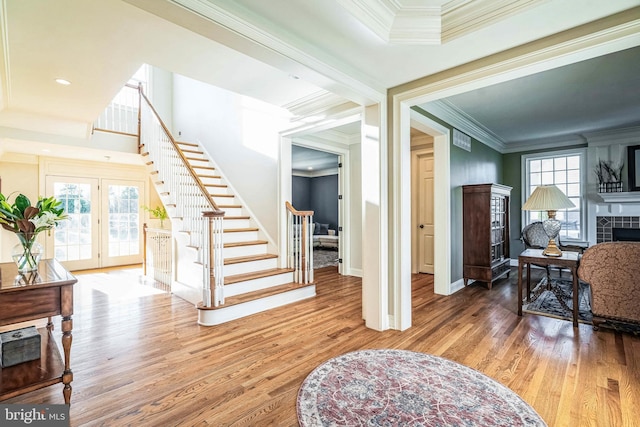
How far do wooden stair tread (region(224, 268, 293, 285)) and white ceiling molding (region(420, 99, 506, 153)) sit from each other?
2888mm

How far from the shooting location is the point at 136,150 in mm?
5797

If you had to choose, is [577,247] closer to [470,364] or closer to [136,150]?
[470,364]

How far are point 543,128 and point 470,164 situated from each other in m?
1.58

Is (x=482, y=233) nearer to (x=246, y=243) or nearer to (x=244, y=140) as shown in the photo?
(x=246, y=243)

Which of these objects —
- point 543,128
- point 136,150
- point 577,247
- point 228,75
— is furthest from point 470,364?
point 136,150

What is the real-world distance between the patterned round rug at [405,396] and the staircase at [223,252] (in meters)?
1.52

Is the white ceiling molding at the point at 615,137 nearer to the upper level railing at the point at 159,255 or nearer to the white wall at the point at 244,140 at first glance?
the white wall at the point at 244,140

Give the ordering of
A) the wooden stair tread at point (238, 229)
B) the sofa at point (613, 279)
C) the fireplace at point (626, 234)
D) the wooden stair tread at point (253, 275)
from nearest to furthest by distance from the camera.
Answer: the sofa at point (613, 279), the wooden stair tread at point (253, 275), the wooden stair tread at point (238, 229), the fireplace at point (626, 234)

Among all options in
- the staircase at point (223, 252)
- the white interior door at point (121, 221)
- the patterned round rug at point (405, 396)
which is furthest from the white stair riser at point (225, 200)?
the patterned round rug at point (405, 396)

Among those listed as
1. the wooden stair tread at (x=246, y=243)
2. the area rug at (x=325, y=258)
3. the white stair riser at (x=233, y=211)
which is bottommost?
the area rug at (x=325, y=258)

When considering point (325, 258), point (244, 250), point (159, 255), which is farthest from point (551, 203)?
point (159, 255)

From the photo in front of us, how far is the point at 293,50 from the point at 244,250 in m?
3.01

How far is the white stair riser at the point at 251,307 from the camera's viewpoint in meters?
3.18

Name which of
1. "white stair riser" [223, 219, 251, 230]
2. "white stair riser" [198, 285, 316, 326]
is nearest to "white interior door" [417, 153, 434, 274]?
"white stair riser" [198, 285, 316, 326]
